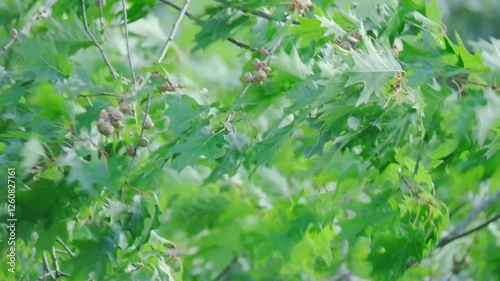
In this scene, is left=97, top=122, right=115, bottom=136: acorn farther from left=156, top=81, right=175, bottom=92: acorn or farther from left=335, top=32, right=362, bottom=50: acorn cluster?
left=335, top=32, right=362, bottom=50: acorn cluster

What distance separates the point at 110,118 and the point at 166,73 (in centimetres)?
13

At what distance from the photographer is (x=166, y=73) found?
1.81 meters

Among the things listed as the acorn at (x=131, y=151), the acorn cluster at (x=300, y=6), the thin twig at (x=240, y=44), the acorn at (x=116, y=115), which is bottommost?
the thin twig at (x=240, y=44)

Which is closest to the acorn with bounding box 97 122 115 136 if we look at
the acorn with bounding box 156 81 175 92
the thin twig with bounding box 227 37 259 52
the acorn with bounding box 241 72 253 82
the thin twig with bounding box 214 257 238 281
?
the acorn with bounding box 156 81 175 92

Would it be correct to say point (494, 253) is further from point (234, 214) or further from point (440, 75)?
point (440, 75)

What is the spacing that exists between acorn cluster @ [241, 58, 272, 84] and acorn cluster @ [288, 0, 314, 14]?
129mm

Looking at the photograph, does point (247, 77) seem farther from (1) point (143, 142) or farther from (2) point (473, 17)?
(2) point (473, 17)

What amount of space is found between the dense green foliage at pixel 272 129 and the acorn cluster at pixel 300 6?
0.03 meters

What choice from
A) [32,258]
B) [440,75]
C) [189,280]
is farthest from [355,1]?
[189,280]

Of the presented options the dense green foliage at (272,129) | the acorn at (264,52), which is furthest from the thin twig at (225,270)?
the acorn at (264,52)

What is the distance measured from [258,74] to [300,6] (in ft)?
0.59

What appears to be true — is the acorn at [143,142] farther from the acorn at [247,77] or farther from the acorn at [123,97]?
the acorn at [247,77]

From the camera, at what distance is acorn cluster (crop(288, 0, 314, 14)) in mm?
1897

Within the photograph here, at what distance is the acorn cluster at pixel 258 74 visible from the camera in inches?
71.4
